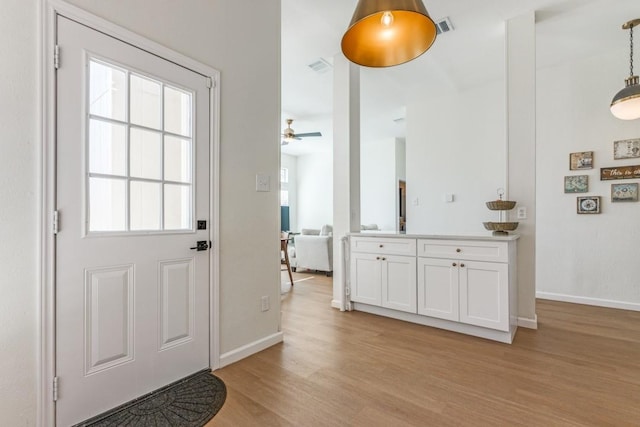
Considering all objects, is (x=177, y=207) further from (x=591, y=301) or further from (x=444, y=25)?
(x=591, y=301)

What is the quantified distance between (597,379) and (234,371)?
8.23ft

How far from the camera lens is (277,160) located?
2.69 m

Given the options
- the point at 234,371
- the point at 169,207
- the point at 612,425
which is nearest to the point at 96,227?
the point at 169,207

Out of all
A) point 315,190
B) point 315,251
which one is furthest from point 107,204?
point 315,190

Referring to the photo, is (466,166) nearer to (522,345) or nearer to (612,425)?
(522,345)

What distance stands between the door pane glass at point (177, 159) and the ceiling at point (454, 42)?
1.80 m

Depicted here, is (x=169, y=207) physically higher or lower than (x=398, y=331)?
higher

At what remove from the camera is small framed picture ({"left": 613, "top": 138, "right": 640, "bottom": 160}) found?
138 inches

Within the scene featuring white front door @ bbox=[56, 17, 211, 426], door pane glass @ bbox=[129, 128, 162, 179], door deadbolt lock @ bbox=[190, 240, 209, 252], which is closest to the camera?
white front door @ bbox=[56, 17, 211, 426]

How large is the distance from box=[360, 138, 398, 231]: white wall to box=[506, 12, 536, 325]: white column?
4684mm

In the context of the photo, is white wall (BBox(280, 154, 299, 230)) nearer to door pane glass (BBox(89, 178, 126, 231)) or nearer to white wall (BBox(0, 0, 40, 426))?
door pane glass (BBox(89, 178, 126, 231))

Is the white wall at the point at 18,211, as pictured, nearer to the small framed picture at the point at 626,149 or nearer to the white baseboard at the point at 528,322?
the white baseboard at the point at 528,322

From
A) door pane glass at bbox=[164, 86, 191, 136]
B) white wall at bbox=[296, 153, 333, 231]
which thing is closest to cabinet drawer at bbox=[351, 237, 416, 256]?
door pane glass at bbox=[164, 86, 191, 136]

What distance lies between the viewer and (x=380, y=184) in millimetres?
8047
